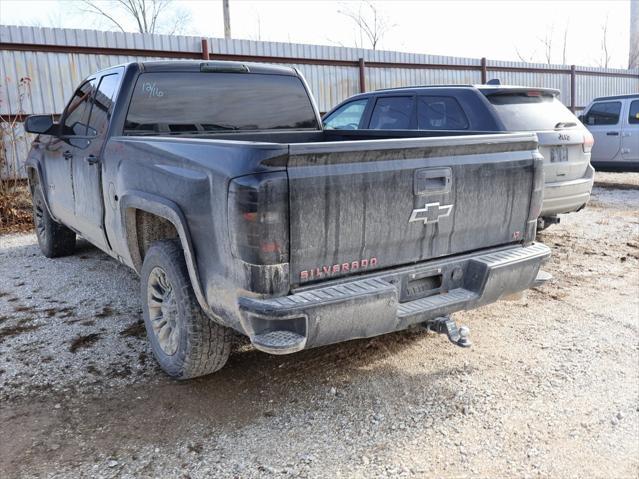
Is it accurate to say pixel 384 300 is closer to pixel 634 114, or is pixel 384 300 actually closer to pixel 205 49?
pixel 205 49

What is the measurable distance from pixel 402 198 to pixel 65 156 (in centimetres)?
333

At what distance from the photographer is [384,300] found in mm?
2793

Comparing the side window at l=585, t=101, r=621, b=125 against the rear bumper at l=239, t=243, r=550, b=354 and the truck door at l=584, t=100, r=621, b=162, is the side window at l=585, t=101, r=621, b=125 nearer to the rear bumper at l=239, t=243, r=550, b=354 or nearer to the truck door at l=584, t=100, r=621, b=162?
A: the truck door at l=584, t=100, r=621, b=162

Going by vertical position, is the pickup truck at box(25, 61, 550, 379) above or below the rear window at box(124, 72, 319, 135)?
below

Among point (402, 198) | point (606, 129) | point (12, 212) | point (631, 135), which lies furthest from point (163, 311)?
point (606, 129)

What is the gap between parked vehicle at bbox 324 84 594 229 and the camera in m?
5.97

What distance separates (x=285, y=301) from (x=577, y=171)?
197 inches

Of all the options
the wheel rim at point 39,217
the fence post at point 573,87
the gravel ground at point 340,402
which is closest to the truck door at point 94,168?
the gravel ground at point 340,402

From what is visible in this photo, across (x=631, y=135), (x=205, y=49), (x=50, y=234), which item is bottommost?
(x=50, y=234)

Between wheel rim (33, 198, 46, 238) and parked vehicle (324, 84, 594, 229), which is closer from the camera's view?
parked vehicle (324, 84, 594, 229)

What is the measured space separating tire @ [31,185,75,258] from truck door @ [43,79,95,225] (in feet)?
2.05

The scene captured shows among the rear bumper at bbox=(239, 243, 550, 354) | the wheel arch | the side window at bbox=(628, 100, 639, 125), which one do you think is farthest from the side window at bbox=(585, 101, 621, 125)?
the wheel arch

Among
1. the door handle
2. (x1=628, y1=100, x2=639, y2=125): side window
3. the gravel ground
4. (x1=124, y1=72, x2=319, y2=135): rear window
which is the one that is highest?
(x1=124, y1=72, x2=319, y2=135): rear window

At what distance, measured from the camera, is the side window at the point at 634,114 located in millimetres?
11305
